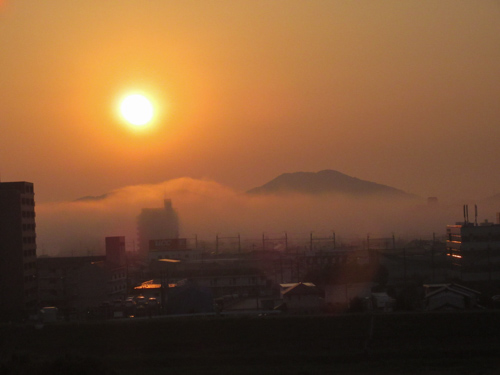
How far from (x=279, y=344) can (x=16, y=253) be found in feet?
25.0

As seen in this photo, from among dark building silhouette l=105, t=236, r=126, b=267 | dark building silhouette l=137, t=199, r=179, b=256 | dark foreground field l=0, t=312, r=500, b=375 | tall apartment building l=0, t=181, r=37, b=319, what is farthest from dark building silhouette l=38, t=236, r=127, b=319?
dark building silhouette l=137, t=199, r=179, b=256

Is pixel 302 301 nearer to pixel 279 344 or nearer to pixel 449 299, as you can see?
pixel 449 299

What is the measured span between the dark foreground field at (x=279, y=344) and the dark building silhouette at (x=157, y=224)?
30802 millimetres

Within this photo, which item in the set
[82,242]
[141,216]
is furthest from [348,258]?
[82,242]

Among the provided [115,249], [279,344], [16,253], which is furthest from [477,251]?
[16,253]

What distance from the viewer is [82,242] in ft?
156

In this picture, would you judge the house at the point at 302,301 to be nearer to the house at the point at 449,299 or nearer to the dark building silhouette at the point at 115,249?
the house at the point at 449,299

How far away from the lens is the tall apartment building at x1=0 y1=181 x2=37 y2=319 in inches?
518

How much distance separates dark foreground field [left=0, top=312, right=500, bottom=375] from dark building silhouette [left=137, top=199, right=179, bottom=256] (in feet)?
101

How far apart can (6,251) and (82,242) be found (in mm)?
34754

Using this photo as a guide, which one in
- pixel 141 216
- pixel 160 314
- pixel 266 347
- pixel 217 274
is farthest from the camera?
pixel 141 216

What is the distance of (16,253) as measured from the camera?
13688 millimetres

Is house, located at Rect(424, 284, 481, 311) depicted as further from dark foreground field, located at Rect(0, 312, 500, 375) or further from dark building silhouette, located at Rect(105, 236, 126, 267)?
dark building silhouette, located at Rect(105, 236, 126, 267)

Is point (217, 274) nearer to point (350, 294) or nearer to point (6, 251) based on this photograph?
point (350, 294)
